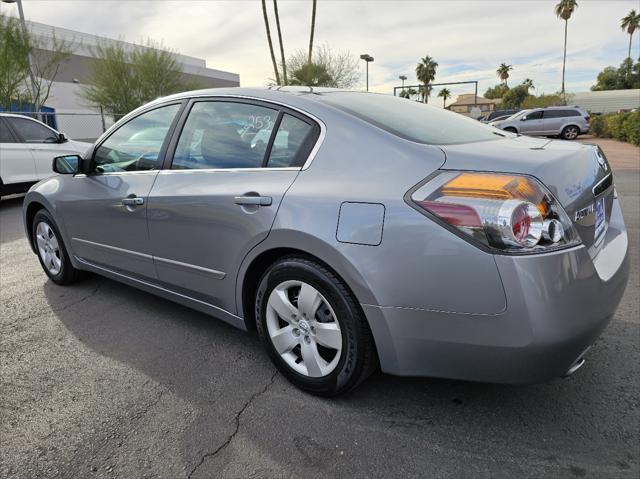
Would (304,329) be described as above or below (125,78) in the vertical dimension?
below

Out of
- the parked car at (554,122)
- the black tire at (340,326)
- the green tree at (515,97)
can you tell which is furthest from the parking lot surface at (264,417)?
the green tree at (515,97)

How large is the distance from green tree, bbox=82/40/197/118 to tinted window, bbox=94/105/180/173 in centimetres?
2575

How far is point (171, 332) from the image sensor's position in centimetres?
333

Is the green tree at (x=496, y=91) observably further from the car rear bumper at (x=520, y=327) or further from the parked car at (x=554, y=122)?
the car rear bumper at (x=520, y=327)

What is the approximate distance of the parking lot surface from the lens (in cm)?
201

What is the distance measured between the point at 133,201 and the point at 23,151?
7321 mm

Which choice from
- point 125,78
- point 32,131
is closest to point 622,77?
point 125,78

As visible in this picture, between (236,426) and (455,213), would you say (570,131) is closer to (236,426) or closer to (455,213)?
(455,213)

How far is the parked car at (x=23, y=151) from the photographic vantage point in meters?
8.76

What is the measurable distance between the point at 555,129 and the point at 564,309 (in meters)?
24.9

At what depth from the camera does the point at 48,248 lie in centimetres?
438

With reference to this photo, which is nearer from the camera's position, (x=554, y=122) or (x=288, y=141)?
(x=288, y=141)

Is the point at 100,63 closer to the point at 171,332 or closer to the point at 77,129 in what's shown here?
the point at 77,129

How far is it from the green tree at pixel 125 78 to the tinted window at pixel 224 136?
26.6 meters
